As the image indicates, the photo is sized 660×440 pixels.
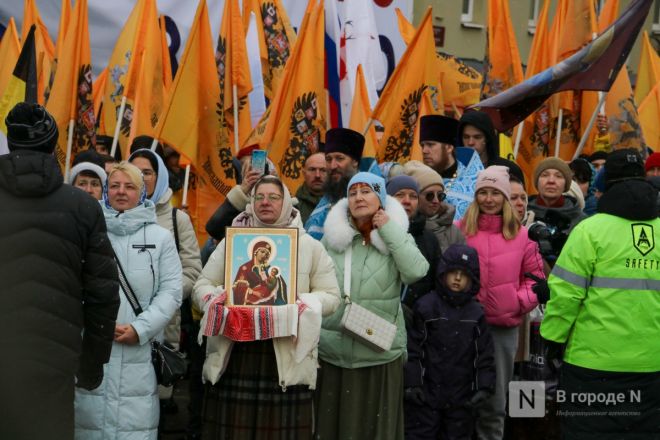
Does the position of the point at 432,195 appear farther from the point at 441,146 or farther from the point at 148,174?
the point at 148,174

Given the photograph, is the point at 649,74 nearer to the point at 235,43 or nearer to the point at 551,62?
the point at 551,62

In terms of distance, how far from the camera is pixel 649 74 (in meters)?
13.1

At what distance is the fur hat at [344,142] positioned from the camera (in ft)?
23.9

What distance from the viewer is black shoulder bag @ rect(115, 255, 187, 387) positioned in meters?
5.70

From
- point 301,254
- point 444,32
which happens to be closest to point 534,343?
point 301,254

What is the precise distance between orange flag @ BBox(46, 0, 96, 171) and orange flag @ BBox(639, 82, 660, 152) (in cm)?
656

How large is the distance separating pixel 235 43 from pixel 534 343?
13.5ft

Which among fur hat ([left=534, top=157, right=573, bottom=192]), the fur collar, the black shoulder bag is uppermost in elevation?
fur hat ([left=534, top=157, right=573, bottom=192])

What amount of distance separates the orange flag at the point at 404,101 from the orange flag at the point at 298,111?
572 millimetres

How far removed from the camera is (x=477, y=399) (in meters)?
6.38

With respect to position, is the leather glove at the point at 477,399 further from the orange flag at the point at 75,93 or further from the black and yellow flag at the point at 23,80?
the black and yellow flag at the point at 23,80

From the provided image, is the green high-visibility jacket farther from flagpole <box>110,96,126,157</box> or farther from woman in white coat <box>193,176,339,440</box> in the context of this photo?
flagpole <box>110,96,126,157</box>

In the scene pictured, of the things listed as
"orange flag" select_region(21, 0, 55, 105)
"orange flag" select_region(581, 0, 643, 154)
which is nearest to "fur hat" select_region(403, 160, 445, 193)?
"orange flag" select_region(581, 0, 643, 154)

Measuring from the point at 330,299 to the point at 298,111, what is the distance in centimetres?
336
